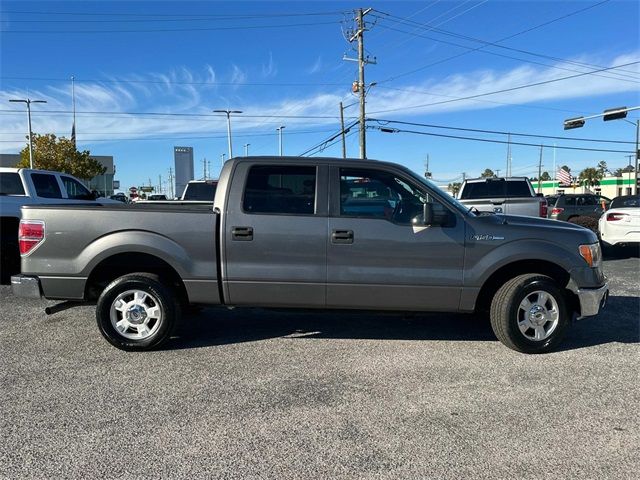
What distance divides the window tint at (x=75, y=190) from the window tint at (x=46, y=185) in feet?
1.04

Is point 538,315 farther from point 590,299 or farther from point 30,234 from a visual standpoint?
point 30,234

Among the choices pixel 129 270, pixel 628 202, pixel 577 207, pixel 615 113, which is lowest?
pixel 129 270

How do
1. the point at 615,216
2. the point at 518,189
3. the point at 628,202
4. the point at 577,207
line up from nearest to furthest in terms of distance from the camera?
the point at 615,216, the point at 628,202, the point at 518,189, the point at 577,207

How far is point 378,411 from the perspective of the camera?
3703 mm

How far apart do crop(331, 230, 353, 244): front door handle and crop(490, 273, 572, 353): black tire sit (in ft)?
5.21

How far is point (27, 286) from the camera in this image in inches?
196

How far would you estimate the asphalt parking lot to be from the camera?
302cm

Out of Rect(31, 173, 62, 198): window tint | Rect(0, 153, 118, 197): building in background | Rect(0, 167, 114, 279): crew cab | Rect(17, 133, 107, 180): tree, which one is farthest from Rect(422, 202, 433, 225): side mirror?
Rect(0, 153, 118, 197): building in background

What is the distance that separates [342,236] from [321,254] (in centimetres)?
27

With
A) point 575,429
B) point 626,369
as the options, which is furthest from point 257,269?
point 626,369

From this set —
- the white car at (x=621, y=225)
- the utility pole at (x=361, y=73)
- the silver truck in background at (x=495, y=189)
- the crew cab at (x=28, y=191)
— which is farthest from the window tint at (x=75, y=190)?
the utility pole at (x=361, y=73)

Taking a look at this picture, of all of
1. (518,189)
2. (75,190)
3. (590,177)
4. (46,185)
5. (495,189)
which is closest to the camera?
(46,185)

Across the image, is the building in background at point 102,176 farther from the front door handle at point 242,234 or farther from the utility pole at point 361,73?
the front door handle at point 242,234

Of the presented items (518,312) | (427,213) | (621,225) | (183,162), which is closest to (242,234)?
(427,213)
